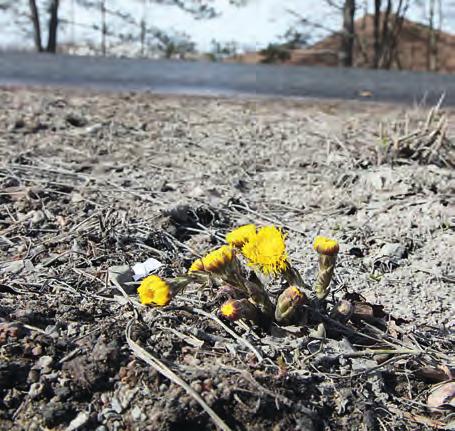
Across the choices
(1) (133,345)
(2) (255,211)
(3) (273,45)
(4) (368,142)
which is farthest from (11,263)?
(3) (273,45)

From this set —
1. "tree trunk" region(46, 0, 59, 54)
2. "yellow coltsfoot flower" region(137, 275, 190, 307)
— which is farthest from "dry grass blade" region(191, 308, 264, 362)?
"tree trunk" region(46, 0, 59, 54)

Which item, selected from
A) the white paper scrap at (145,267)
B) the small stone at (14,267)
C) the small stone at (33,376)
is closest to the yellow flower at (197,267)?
the white paper scrap at (145,267)

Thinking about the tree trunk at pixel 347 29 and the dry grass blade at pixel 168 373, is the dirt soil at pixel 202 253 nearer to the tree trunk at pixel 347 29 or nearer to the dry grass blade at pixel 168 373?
the dry grass blade at pixel 168 373

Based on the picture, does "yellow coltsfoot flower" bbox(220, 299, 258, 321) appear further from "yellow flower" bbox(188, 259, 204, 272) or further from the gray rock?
the gray rock

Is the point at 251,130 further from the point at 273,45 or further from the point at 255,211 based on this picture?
the point at 273,45

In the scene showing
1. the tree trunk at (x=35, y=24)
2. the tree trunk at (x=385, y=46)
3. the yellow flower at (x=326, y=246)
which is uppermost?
the tree trunk at (x=35, y=24)

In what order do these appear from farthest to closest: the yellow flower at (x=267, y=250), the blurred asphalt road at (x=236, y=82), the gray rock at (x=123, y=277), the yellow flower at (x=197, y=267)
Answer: the blurred asphalt road at (x=236, y=82) → the gray rock at (x=123, y=277) → the yellow flower at (x=197, y=267) → the yellow flower at (x=267, y=250)
